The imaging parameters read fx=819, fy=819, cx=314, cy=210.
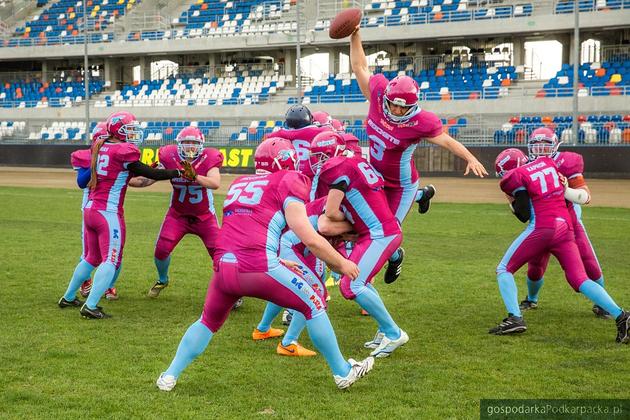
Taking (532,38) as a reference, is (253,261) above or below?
below

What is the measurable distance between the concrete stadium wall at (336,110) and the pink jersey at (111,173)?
24.8m

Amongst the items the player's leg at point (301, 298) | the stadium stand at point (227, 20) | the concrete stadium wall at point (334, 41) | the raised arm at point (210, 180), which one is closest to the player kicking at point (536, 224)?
the player's leg at point (301, 298)

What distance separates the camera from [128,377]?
5.98 meters

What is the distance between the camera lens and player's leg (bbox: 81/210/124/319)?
25.6 ft

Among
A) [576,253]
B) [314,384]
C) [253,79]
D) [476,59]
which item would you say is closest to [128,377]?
[314,384]

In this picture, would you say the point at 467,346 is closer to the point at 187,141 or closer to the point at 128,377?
the point at 128,377

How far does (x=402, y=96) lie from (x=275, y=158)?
1.68 meters

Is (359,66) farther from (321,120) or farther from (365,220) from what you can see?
(365,220)

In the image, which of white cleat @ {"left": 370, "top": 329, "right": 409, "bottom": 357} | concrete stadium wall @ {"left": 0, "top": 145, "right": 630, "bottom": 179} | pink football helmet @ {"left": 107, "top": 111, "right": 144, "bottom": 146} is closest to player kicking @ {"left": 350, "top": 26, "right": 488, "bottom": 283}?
white cleat @ {"left": 370, "top": 329, "right": 409, "bottom": 357}

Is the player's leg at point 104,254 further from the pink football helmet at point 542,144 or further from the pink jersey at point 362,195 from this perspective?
the pink football helmet at point 542,144

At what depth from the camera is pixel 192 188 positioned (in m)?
8.59

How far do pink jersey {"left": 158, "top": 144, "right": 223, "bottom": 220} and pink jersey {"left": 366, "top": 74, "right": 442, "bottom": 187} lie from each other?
192 centimetres

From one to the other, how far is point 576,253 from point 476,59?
102 ft

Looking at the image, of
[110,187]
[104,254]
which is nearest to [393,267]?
[104,254]
